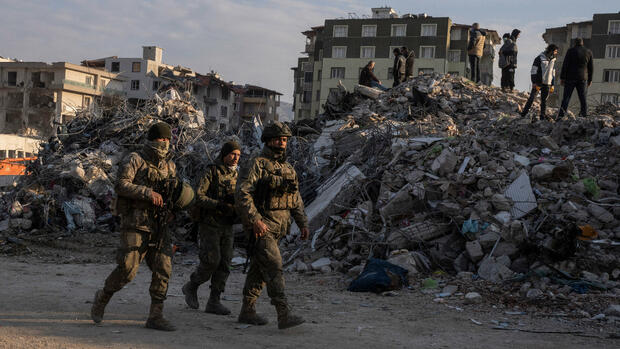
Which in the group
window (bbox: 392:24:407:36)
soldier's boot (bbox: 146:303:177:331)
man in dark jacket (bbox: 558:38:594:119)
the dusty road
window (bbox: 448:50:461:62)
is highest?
window (bbox: 392:24:407:36)

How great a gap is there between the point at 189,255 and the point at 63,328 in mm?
5306

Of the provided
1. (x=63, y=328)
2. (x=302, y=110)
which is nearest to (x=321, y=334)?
(x=63, y=328)

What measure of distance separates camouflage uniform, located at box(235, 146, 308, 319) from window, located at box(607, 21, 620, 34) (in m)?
49.5

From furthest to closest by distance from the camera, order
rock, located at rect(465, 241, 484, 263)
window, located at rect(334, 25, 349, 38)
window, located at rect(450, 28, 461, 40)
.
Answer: window, located at rect(334, 25, 349, 38), window, located at rect(450, 28, 461, 40), rock, located at rect(465, 241, 484, 263)

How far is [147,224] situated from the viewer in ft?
14.9

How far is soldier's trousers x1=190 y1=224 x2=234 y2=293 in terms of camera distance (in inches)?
207

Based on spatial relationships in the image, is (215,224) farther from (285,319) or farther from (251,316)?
(285,319)

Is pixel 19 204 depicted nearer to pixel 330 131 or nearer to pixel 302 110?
pixel 330 131

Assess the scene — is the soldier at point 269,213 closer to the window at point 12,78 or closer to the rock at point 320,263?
the rock at point 320,263

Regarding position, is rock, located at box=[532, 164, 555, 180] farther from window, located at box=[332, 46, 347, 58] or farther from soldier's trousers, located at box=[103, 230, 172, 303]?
window, located at box=[332, 46, 347, 58]

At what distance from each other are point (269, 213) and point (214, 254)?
0.82 m

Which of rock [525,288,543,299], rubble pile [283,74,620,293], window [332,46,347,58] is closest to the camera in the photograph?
rock [525,288,543,299]

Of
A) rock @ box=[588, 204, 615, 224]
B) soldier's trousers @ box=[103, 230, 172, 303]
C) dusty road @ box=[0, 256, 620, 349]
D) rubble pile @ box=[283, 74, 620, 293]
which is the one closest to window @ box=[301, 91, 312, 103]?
rubble pile @ box=[283, 74, 620, 293]

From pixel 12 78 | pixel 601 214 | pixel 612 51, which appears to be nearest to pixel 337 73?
pixel 612 51
